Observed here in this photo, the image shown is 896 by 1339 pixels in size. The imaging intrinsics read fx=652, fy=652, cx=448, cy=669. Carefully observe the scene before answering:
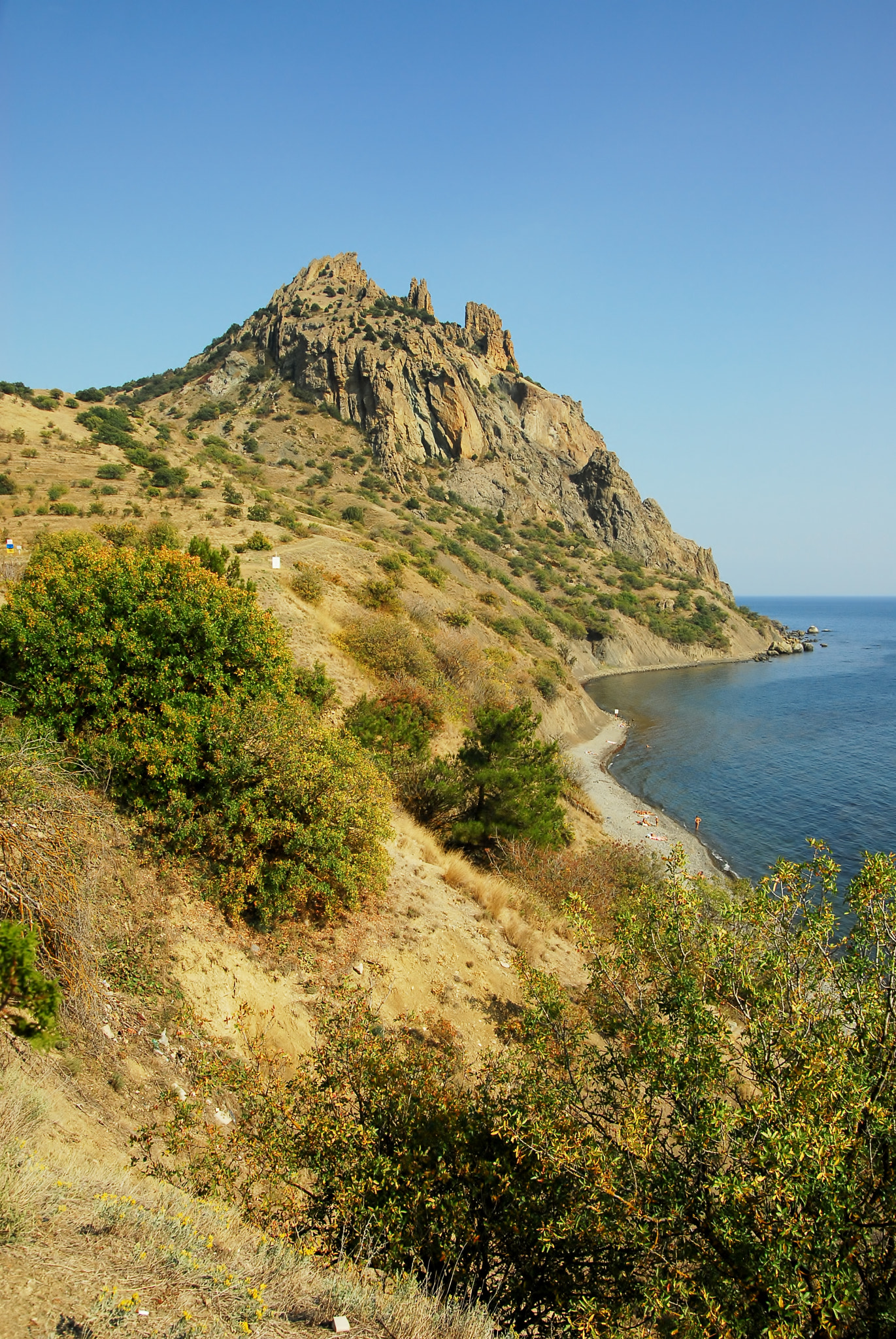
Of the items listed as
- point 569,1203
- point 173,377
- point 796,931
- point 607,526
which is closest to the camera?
point 569,1203

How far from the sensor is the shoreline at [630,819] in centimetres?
2759

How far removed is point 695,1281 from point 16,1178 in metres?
4.30

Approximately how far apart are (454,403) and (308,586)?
78.6 metres

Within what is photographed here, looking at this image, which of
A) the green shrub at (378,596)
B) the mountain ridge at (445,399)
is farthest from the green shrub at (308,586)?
the mountain ridge at (445,399)

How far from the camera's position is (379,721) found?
62.2 ft

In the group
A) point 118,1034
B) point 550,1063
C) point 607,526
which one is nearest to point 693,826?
point 550,1063

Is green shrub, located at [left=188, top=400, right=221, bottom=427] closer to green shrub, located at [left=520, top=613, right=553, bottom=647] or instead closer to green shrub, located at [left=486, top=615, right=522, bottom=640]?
green shrub, located at [left=520, top=613, right=553, bottom=647]

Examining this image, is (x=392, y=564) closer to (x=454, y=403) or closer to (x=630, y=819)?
(x=630, y=819)

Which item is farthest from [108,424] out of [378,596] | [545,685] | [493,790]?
[493,790]

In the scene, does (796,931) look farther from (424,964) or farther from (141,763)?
(141,763)

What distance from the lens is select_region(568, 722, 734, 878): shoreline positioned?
2759 cm

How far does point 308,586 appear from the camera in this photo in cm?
2653

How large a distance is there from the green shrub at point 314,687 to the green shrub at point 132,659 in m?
5.17

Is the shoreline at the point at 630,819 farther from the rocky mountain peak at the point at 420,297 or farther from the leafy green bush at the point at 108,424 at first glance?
the rocky mountain peak at the point at 420,297
